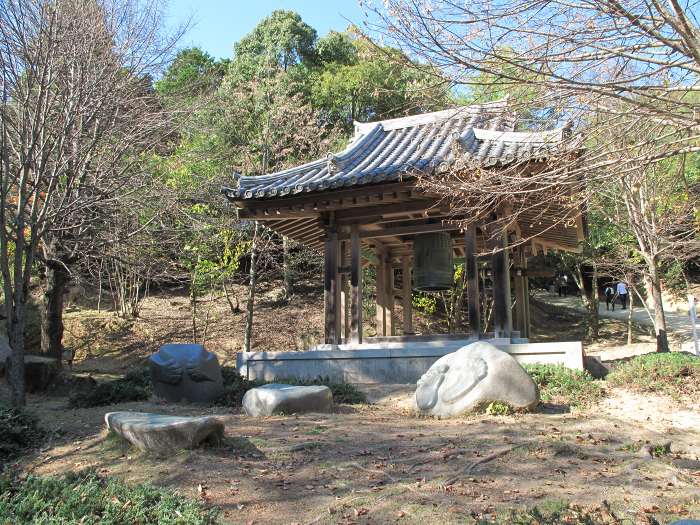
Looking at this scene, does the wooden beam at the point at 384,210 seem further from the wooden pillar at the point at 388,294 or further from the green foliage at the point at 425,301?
the green foliage at the point at 425,301

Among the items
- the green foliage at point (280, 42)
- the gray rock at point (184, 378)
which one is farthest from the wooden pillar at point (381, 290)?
the green foliage at point (280, 42)

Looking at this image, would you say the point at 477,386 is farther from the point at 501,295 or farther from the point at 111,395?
→ the point at 111,395

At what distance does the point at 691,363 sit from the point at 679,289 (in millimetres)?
20137

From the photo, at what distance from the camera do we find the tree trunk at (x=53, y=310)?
11.9 metres

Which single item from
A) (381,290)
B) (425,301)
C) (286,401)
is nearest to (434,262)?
(381,290)

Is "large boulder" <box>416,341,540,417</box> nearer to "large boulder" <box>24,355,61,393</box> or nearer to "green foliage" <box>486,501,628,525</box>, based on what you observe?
"green foliage" <box>486,501,628,525</box>

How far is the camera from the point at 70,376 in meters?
10.7

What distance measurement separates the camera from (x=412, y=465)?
17.3 ft

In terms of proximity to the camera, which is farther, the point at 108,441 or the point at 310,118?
the point at 310,118

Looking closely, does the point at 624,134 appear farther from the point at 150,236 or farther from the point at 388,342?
the point at 150,236

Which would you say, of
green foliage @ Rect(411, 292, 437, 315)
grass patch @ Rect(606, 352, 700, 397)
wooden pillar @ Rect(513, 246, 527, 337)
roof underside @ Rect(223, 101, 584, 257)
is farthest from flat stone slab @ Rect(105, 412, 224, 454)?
green foliage @ Rect(411, 292, 437, 315)

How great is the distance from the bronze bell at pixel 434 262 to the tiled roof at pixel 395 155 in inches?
54.8

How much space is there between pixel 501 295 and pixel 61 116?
23.2ft

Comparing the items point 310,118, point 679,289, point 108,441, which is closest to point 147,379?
point 108,441
